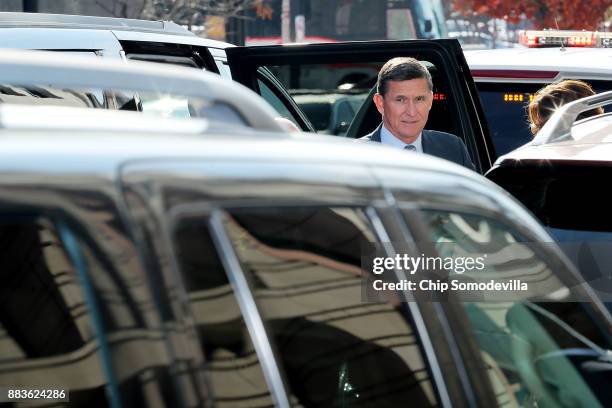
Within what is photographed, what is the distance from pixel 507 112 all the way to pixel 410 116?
3354mm

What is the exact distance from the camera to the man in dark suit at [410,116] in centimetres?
606

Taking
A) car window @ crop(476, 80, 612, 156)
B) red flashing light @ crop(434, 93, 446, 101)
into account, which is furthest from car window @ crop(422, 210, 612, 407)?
car window @ crop(476, 80, 612, 156)

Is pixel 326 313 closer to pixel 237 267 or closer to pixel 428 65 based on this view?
pixel 237 267

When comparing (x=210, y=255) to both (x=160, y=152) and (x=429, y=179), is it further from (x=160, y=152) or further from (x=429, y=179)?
(x=429, y=179)

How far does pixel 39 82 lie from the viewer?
2.00 metres

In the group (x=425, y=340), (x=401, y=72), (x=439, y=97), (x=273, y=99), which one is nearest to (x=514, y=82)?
(x=273, y=99)

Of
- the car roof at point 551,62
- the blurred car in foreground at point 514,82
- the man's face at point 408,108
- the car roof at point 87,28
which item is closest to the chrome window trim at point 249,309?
the man's face at point 408,108

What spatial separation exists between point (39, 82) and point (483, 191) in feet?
2.94

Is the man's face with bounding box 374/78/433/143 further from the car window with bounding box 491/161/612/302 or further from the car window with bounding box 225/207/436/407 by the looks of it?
the car window with bounding box 225/207/436/407

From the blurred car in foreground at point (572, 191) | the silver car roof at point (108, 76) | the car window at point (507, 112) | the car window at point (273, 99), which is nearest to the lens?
the silver car roof at point (108, 76)

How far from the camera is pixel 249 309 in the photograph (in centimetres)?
202

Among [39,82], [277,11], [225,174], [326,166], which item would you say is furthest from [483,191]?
[277,11]

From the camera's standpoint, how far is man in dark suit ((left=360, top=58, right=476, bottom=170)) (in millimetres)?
6059

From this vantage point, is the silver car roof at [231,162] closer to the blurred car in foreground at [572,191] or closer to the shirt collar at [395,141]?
the blurred car in foreground at [572,191]
